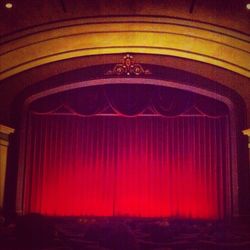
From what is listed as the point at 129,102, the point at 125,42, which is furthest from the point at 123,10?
the point at 129,102

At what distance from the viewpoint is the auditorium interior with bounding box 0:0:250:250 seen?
8.97m

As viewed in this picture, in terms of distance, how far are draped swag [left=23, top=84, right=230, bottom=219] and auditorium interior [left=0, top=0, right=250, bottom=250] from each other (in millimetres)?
29

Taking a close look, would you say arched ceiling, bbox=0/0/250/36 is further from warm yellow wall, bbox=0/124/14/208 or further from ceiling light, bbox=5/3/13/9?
warm yellow wall, bbox=0/124/14/208

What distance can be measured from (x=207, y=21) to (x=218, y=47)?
1221 mm

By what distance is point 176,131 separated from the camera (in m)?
13.4

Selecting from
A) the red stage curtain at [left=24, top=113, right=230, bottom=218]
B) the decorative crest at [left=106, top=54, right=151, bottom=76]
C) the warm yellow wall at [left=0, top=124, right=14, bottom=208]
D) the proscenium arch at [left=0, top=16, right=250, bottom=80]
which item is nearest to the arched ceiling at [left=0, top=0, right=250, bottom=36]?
the proscenium arch at [left=0, top=16, right=250, bottom=80]

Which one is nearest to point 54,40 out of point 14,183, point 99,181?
point 14,183

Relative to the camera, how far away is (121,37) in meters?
9.99

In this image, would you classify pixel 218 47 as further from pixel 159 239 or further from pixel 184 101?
pixel 159 239

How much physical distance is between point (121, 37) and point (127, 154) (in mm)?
4554

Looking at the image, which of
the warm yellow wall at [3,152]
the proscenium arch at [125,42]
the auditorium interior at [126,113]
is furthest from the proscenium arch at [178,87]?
the proscenium arch at [125,42]

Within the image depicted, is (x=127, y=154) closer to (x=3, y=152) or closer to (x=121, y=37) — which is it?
(x=3, y=152)

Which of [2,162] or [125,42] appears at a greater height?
[125,42]

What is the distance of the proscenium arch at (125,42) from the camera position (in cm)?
915
